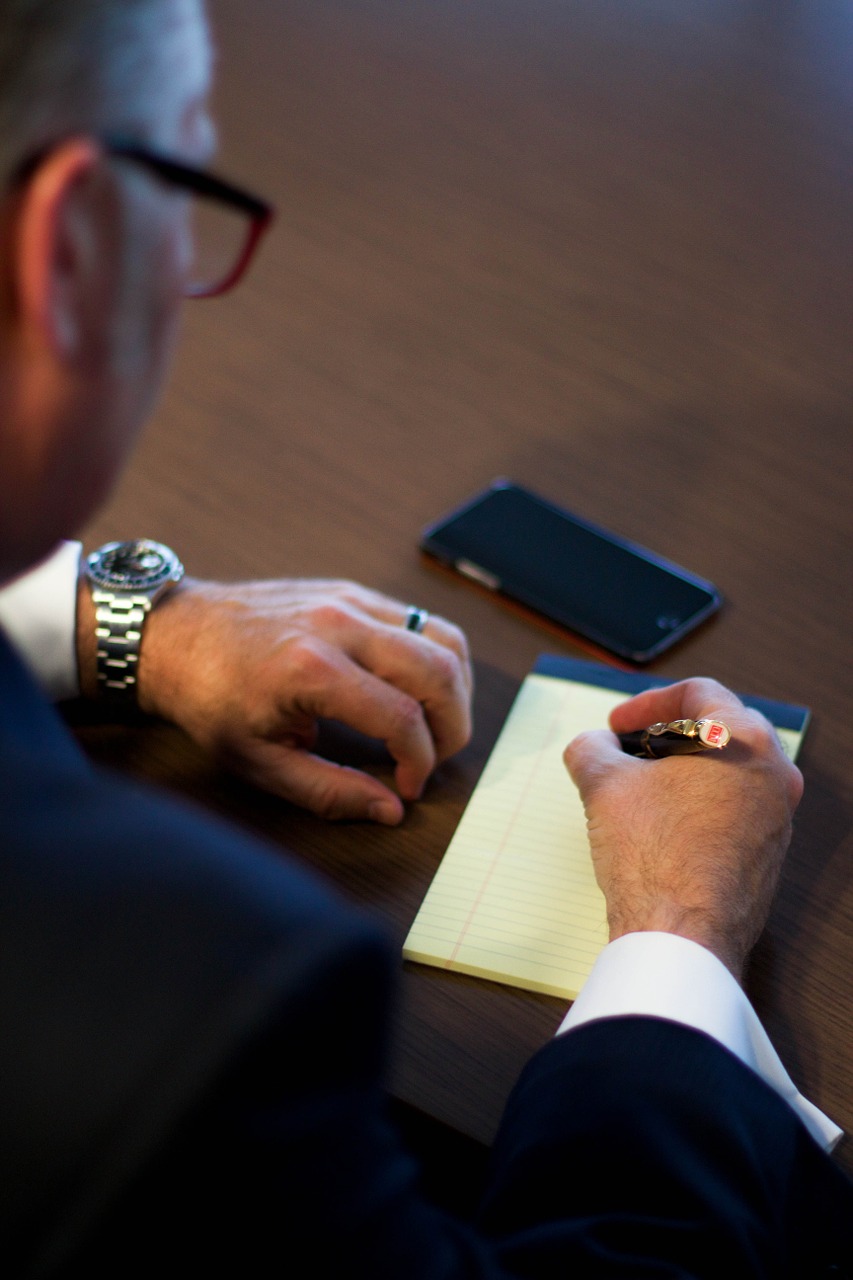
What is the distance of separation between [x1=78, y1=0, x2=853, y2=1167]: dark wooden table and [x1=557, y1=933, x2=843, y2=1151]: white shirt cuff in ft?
0.08

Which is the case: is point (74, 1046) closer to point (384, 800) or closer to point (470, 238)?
point (384, 800)

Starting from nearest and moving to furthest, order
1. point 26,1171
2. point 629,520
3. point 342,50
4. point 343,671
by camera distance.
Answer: point 26,1171 < point 343,671 < point 629,520 < point 342,50

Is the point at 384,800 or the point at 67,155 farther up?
the point at 67,155

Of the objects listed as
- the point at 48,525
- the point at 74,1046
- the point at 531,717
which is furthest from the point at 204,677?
the point at 74,1046

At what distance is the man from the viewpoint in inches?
17.3

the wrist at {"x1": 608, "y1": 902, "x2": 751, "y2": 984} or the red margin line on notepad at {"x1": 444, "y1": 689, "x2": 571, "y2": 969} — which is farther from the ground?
the wrist at {"x1": 608, "y1": 902, "x2": 751, "y2": 984}

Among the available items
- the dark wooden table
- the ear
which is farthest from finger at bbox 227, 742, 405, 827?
the ear

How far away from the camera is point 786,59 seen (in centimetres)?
196

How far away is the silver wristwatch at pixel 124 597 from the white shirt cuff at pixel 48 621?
0.02 metres

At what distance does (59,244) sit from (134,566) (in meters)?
0.58

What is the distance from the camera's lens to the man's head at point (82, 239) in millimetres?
470

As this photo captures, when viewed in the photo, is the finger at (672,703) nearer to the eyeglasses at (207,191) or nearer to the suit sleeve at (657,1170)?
the suit sleeve at (657,1170)

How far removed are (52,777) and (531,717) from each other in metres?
0.52

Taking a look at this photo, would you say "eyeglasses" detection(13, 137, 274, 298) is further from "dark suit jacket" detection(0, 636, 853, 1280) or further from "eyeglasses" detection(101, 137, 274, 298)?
"dark suit jacket" detection(0, 636, 853, 1280)
